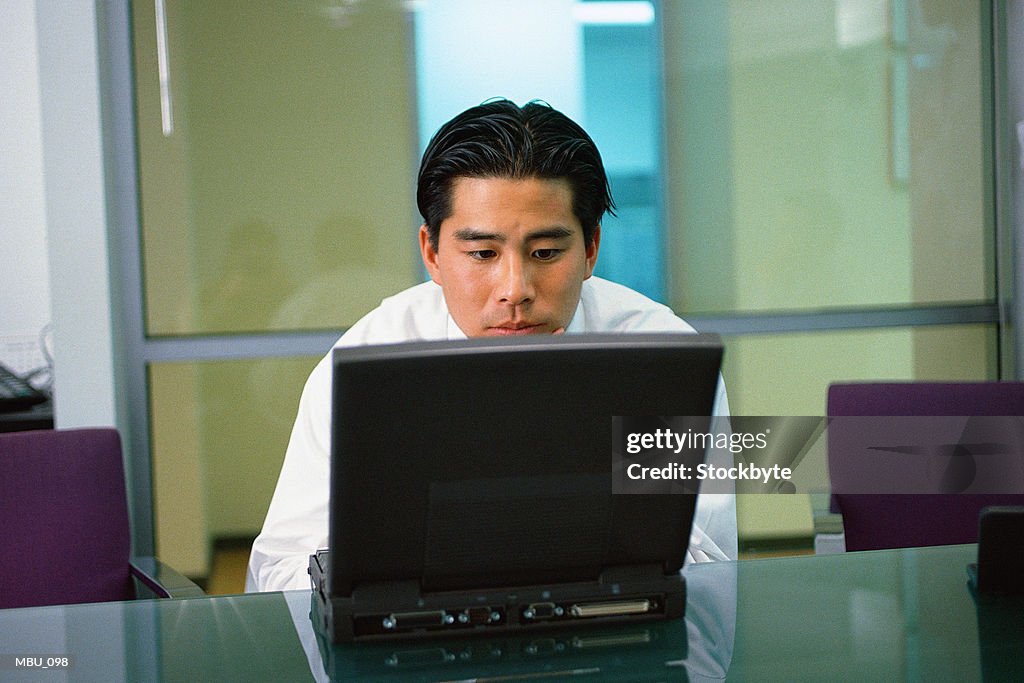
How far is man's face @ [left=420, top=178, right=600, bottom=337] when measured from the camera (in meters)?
1.77

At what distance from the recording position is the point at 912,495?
7.87 feet

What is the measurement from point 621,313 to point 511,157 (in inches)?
19.0

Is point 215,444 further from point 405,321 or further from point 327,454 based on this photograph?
point 327,454

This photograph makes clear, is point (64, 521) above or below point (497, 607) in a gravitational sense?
below

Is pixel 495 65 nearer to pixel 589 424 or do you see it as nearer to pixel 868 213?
pixel 868 213

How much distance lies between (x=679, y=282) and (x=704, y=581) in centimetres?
244

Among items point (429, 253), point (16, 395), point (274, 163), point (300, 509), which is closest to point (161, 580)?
point (300, 509)

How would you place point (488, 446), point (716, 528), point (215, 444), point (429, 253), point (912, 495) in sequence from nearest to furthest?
point (488, 446), point (716, 528), point (429, 253), point (912, 495), point (215, 444)

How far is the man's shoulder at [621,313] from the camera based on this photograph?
2166mm

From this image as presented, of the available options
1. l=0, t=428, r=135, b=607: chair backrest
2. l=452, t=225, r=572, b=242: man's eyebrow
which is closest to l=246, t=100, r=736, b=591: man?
l=452, t=225, r=572, b=242: man's eyebrow

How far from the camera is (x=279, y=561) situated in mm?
1723

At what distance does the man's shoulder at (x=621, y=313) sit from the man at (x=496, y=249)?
9.6 inches

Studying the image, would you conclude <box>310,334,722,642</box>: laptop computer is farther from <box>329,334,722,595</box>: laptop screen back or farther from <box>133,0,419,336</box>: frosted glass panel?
<box>133,0,419,336</box>: frosted glass panel

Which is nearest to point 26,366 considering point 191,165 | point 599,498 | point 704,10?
point 191,165
